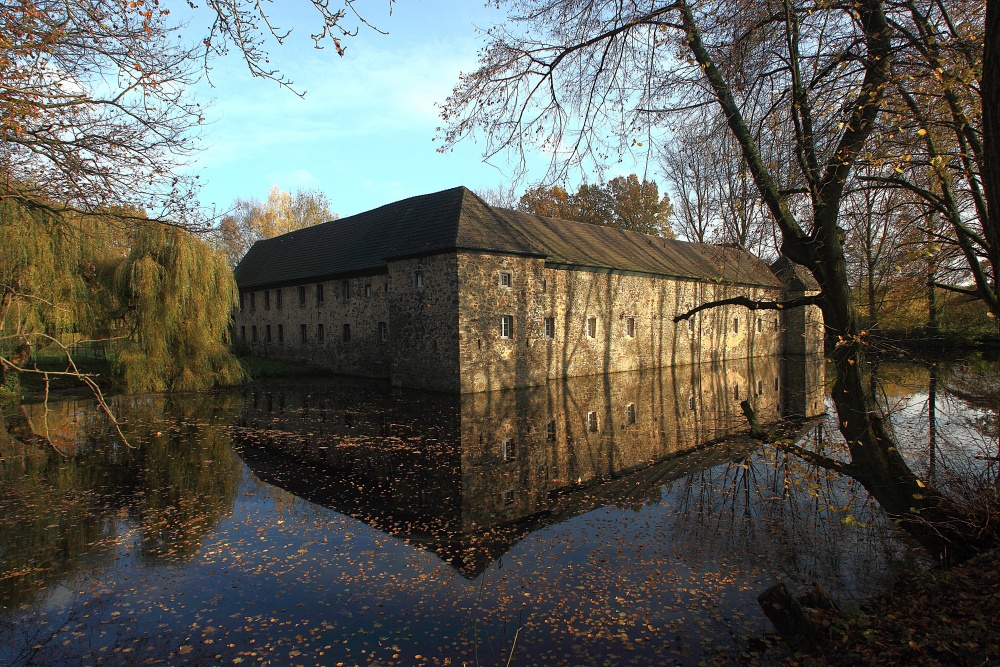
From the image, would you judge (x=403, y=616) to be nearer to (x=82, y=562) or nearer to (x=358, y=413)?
(x=82, y=562)

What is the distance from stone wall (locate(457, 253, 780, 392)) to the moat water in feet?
22.7

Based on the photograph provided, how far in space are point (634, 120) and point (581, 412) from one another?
9895mm

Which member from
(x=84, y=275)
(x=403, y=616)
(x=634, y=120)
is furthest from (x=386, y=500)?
(x=84, y=275)

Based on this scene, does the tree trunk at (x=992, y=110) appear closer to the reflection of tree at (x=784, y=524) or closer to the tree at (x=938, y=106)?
the tree at (x=938, y=106)

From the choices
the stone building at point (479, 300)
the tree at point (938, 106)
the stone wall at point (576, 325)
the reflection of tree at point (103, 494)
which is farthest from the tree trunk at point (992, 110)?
the stone wall at point (576, 325)

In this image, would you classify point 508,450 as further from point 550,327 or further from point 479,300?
point 550,327

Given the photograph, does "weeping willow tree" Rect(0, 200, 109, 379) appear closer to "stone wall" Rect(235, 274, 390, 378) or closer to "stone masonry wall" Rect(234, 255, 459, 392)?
"stone masonry wall" Rect(234, 255, 459, 392)

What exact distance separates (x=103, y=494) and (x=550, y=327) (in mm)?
16109

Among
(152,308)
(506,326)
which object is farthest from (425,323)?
(152,308)

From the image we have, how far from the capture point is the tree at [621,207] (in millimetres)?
41375

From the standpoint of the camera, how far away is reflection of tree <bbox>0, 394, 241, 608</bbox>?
610cm

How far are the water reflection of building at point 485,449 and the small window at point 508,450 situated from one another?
4cm

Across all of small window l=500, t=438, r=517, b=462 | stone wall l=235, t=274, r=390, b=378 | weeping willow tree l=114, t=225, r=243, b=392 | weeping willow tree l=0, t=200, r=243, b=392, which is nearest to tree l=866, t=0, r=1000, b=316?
small window l=500, t=438, r=517, b=462

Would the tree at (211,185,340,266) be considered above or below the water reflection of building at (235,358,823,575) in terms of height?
above
